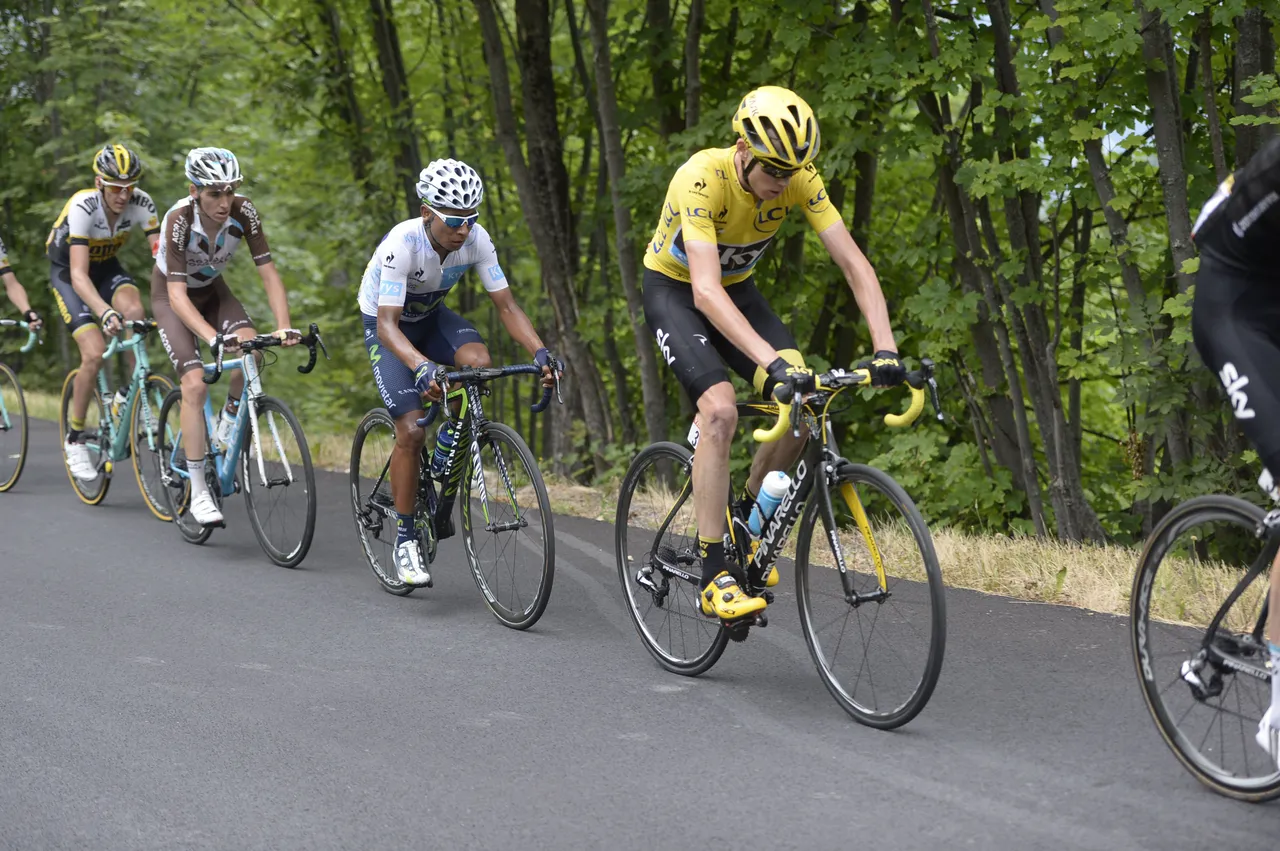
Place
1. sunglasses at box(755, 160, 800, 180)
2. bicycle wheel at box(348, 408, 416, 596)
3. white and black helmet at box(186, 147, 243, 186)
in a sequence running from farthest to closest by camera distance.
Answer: white and black helmet at box(186, 147, 243, 186) < bicycle wheel at box(348, 408, 416, 596) < sunglasses at box(755, 160, 800, 180)

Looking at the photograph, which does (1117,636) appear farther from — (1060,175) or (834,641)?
(1060,175)

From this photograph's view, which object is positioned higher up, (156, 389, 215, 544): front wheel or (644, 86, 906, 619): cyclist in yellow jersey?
(644, 86, 906, 619): cyclist in yellow jersey

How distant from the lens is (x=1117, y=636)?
5793 mm

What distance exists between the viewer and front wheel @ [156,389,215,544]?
28.7 feet

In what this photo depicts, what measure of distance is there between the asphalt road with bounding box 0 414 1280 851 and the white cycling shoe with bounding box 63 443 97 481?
333 cm

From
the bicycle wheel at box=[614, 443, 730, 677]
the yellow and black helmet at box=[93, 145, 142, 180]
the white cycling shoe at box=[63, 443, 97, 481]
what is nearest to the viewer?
the bicycle wheel at box=[614, 443, 730, 677]

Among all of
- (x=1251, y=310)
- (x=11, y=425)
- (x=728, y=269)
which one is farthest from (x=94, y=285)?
(x=1251, y=310)

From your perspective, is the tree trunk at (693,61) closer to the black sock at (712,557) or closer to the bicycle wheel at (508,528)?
the bicycle wheel at (508,528)

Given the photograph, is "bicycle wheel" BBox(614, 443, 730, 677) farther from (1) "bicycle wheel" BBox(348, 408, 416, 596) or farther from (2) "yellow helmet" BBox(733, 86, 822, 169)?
(1) "bicycle wheel" BBox(348, 408, 416, 596)

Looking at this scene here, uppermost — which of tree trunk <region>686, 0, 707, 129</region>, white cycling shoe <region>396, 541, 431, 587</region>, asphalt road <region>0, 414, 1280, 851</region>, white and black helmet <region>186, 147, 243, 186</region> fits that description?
tree trunk <region>686, 0, 707, 129</region>

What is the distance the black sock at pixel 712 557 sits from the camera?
5.41m

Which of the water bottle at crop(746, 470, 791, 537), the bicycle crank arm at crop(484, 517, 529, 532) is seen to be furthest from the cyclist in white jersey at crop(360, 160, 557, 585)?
the water bottle at crop(746, 470, 791, 537)

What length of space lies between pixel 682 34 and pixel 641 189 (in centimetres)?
167

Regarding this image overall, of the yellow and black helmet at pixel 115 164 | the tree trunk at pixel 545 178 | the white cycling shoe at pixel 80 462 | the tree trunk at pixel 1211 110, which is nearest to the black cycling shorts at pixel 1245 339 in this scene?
the tree trunk at pixel 1211 110
